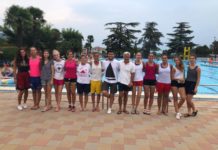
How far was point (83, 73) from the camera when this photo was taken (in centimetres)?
680

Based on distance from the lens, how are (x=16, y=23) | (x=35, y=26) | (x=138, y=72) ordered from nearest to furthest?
(x=138, y=72)
(x=16, y=23)
(x=35, y=26)

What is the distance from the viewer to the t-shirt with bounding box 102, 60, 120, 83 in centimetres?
671

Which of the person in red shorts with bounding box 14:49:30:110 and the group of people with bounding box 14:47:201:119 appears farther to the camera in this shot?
the person in red shorts with bounding box 14:49:30:110

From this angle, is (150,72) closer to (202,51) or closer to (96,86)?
(96,86)

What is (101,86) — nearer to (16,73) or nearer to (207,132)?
(16,73)

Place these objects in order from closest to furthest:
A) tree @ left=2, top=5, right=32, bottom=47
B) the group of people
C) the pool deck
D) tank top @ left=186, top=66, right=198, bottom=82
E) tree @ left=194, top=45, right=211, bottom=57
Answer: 1. the pool deck
2. tank top @ left=186, top=66, right=198, bottom=82
3. the group of people
4. tree @ left=2, top=5, right=32, bottom=47
5. tree @ left=194, top=45, right=211, bottom=57

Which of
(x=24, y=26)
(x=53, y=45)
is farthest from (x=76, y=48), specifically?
(x=24, y=26)

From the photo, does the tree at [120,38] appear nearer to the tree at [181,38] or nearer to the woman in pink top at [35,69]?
the tree at [181,38]

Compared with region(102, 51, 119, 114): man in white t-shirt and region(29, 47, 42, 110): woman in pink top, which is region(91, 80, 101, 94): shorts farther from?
region(29, 47, 42, 110): woman in pink top

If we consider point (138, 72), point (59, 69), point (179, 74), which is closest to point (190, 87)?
point (179, 74)

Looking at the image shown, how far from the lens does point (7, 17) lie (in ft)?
118

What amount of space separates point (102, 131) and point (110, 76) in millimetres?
1806

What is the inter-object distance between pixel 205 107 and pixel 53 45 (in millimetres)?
36357

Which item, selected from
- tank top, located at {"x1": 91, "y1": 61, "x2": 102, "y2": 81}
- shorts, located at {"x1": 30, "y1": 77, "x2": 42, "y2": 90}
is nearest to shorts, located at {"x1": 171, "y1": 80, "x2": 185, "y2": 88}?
tank top, located at {"x1": 91, "y1": 61, "x2": 102, "y2": 81}
